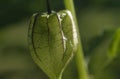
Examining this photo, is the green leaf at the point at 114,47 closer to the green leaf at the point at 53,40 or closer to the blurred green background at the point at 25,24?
the green leaf at the point at 53,40

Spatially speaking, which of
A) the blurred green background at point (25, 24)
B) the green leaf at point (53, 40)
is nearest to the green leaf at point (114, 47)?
the green leaf at point (53, 40)

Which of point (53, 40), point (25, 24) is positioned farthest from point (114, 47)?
point (25, 24)

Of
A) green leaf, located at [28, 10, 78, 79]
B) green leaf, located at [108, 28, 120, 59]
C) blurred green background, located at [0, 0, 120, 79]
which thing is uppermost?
green leaf, located at [28, 10, 78, 79]

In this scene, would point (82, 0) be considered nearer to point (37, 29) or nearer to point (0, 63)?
point (0, 63)

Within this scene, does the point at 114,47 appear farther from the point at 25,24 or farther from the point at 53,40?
the point at 25,24

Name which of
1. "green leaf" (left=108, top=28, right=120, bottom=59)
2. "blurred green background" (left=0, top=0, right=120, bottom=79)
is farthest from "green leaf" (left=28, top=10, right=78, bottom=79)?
"blurred green background" (left=0, top=0, right=120, bottom=79)

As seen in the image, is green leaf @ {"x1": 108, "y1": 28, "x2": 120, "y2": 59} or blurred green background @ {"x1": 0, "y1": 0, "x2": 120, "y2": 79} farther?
blurred green background @ {"x1": 0, "y1": 0, "x2": 120, "y2": 79}

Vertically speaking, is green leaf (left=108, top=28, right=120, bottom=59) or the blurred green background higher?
green leaf (left=108, top=28, right=120, bottom=59)

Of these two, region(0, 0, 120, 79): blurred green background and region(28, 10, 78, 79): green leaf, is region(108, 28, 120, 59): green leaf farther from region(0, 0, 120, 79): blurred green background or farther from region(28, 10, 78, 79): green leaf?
region(0, 0, 120, 79): blurred green background

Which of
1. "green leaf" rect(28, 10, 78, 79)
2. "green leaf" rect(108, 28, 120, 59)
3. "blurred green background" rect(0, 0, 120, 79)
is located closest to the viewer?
"green leaf" rect(28, 10, 78, 79)
